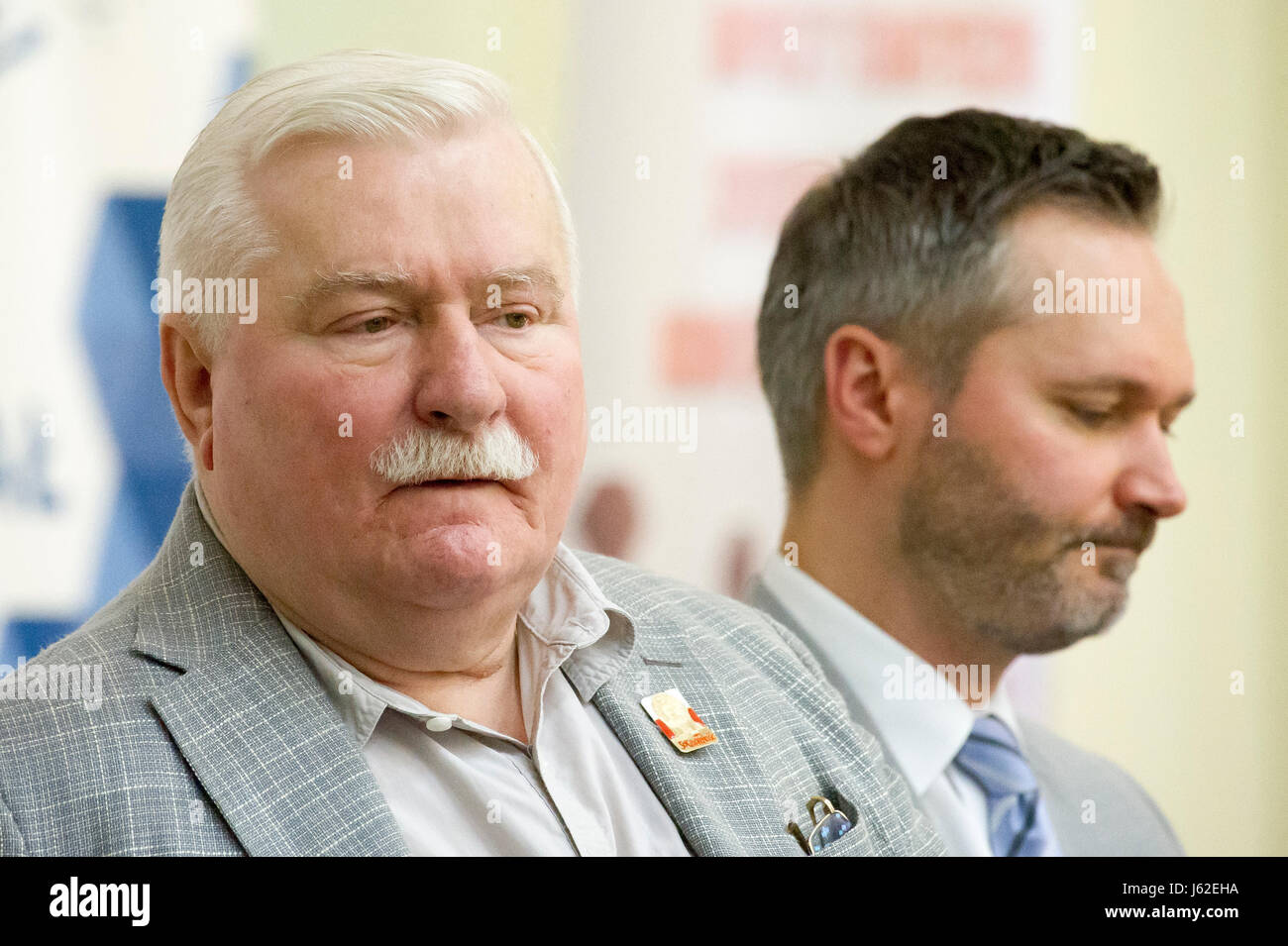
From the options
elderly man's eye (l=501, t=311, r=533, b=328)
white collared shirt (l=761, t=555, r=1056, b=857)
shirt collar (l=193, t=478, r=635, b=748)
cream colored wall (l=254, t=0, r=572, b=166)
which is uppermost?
cream colored wall (l=254, t=0, r=572, b=166)

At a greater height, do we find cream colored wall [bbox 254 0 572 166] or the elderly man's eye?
cream colored wall [bbox 254 0 572 166]

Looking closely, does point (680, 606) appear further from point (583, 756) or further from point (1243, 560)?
point (1243, 560)

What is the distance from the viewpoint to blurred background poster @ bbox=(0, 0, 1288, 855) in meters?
2.22

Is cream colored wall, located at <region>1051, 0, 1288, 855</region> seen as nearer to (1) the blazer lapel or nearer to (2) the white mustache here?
(1) the blazer lapel

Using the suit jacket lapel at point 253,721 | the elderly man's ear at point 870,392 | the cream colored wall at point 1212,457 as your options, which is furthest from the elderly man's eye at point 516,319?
the cream colored wall at point 1212,457

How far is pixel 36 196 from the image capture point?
7.34ft

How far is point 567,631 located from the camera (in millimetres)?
1764

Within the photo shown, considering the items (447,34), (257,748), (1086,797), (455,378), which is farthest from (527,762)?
(447,34)

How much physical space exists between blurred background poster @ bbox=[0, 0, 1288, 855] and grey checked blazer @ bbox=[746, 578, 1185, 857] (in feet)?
0.12

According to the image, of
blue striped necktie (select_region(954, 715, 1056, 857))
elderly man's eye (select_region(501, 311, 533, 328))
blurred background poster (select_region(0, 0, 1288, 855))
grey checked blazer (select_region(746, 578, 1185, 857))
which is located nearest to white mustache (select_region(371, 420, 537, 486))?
elderly man's eye (select_region(501, 311, 533, 328))

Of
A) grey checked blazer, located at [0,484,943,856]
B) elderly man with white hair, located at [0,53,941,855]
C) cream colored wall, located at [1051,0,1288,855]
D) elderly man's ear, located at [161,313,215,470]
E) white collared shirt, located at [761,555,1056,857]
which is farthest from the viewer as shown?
cream colored wall, located at [1051,0,1288,855]

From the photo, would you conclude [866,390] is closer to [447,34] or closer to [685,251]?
[685,251]

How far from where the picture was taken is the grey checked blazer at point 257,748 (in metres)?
1.39

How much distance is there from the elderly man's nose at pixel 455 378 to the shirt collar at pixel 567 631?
307mm
